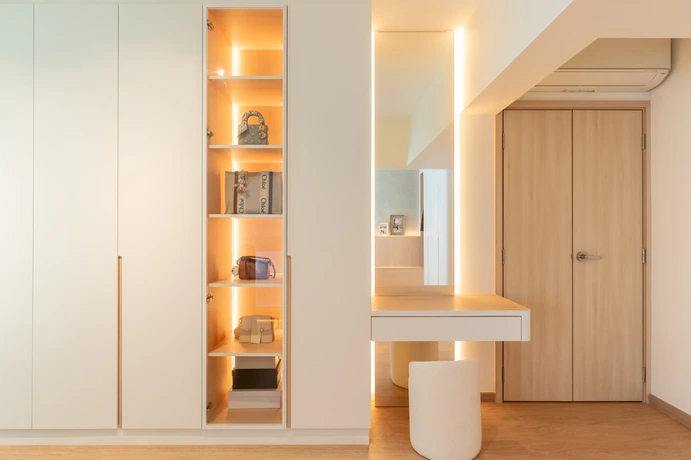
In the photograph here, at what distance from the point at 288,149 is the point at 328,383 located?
133 cm

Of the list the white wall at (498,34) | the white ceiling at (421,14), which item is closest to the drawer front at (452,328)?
the white wall at (498,34)

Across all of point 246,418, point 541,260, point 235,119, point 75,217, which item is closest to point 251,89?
point 235,119

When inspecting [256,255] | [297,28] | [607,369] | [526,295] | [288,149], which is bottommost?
[607,369]

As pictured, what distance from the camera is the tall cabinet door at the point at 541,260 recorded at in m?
3.20

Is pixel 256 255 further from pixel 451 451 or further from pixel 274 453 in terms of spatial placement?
pixel 451 451

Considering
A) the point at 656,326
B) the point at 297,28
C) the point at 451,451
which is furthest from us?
the point at 656,326

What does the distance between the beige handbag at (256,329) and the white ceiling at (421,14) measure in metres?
1.97

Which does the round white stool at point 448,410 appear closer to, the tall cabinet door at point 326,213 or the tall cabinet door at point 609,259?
the tall cabinet door at point 326,213

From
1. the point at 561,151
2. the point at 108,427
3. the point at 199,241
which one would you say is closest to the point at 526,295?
the point at 561,151

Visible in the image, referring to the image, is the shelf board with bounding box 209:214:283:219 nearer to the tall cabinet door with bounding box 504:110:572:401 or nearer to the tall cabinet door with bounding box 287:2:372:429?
the tall cabinet door with bounding box 287:2:372:429

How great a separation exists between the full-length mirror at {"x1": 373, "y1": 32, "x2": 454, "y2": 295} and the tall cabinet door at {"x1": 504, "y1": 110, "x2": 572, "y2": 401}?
1.83 feet

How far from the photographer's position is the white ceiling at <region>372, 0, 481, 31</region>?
103 inches

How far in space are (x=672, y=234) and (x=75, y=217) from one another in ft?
12.2

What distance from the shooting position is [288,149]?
98.5 inches
